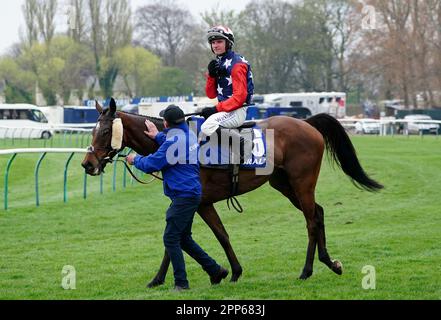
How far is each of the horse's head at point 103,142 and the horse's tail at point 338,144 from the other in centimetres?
250

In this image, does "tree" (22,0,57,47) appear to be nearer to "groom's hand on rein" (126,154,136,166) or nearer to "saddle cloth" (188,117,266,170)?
"saddle cloth" (188,117,266,170)

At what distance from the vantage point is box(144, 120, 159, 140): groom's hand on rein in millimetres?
7147

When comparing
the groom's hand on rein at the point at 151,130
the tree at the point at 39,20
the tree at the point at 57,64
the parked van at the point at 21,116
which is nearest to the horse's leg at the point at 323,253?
the groom's hand on rein at the point at 151,130

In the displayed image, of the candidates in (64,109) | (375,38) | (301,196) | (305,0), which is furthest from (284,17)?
(301,196)

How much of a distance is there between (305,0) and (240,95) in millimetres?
52786

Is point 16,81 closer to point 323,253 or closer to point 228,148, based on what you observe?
point 228,148

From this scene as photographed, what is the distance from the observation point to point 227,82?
7793 millimetres

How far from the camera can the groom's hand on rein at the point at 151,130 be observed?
7.15 m

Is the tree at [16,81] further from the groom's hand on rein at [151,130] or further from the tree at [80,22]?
the groom's hand on rein at [151,130]

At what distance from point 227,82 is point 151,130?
1040 mm

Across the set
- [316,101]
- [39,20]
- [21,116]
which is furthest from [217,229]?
[39,20]

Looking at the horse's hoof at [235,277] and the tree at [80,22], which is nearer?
the horse's hoof at [235,277]

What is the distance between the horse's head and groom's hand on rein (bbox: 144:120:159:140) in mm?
260

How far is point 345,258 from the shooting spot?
8625 mm
